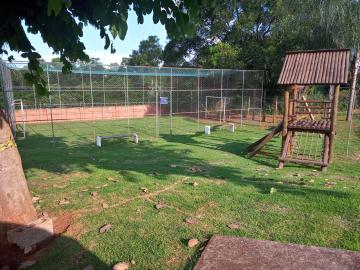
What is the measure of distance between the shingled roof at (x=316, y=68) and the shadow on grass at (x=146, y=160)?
2546 millimetres

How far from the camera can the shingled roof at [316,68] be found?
8523 mm

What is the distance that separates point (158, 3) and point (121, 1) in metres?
0.47

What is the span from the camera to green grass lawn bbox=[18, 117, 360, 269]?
3719 millimetres

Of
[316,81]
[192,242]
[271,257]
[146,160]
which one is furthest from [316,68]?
[271,257]

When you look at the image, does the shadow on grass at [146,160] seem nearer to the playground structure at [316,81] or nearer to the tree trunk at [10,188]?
the playground structure at [316,81]

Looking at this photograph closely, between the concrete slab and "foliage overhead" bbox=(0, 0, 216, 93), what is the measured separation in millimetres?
2288

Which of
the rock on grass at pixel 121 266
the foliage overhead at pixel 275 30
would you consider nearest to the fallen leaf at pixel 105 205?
the rock on grass at pixel 121 266

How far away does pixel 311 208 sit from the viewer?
4.87m

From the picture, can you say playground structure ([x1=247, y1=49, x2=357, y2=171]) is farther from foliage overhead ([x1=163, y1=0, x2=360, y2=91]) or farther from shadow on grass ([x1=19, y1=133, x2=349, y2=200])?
foliage overhead ([x1=163, y1=0, x2=360, y2=91])

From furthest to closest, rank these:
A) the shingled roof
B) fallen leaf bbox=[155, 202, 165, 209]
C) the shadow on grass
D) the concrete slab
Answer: the shingled roof, the shadow on grass, fallen leaf bbox=[155, 202, 165, 209], the concrete slab

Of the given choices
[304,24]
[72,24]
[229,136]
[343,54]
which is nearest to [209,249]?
[72,24]

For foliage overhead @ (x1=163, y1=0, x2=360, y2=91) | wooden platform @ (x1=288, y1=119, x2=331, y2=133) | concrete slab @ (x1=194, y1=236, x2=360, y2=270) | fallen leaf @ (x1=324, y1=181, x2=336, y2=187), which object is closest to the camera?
concrete slab @ (x1=194, y1=236, x2=360, y2=270)

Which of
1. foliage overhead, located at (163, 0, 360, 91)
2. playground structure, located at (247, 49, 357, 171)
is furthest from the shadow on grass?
foliage overhead, located at (163, 0, 360, 91)

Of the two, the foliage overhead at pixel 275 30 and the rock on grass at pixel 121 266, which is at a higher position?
the foliage overhead at pixel 275 30
